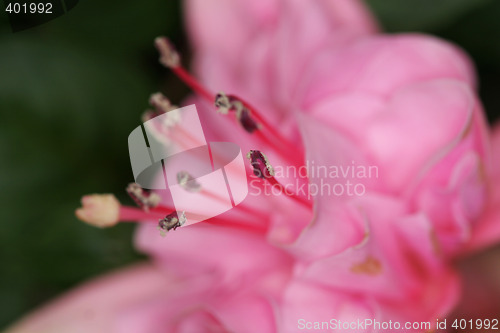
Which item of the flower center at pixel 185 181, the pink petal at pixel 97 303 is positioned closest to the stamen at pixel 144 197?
the flower center at pixel 185 181

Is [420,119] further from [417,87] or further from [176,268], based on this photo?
[176,268]

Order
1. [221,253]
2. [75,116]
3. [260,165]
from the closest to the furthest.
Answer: [260,165] → [221,253] → [75,116]

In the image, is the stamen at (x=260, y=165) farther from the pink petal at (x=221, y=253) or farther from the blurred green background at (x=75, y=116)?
the blurred green background at (x=75, y=116)

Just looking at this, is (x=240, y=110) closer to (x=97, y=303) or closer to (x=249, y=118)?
(x=249, y=118)

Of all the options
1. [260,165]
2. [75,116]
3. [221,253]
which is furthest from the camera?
[75,116]

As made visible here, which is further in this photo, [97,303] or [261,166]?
[97,303]

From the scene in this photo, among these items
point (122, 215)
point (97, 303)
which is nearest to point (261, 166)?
point (122, 215)

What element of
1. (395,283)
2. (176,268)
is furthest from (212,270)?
(395,283)

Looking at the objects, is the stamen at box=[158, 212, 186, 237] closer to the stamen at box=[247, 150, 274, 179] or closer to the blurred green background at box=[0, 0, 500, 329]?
the stamen at box=[247, 150, 274, 179]
